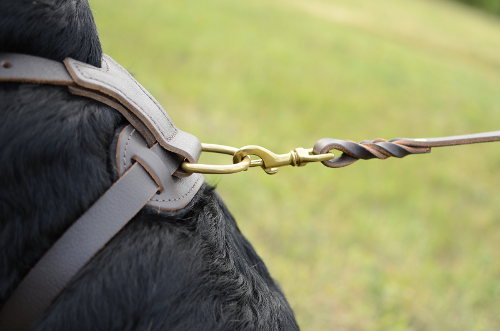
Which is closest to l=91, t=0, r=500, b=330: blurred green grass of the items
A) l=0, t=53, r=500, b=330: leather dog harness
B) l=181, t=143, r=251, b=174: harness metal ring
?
l=181, t=143, r=251, b=174: harness metal ring

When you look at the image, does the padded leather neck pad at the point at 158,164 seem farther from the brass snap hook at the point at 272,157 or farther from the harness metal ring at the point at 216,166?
the brass snap hook at the point at 272,157

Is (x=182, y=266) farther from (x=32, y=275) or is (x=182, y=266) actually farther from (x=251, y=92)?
(x=251, y=92)

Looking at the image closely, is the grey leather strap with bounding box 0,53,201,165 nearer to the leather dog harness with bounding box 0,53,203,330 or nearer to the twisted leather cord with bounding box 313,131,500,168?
the leather dog harness with bounding box 0,53,203,330

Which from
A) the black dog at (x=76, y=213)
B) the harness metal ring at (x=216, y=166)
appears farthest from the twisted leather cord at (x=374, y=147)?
the black dog at (x=76, y=213)

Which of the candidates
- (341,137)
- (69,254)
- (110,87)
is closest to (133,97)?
(110,87)

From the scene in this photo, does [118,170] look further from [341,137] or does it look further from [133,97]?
[341,137]

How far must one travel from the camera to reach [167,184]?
100 cm

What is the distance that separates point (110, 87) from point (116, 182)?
0.53ft

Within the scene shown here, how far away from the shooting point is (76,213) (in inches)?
36.4

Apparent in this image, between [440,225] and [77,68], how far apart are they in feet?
12.6

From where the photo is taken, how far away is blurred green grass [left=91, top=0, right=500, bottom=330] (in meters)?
3.40

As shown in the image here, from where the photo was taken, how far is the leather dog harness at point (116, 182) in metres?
0.89

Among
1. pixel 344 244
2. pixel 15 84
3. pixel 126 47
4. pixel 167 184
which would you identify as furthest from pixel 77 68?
pixel 126 47

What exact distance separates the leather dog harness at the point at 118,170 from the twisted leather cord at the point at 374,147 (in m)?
0.32
